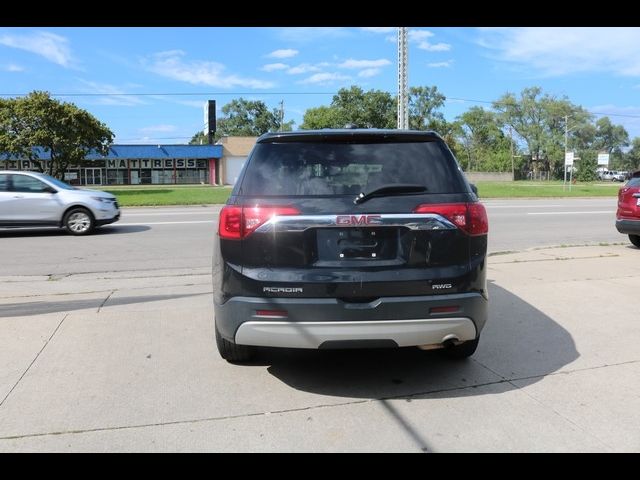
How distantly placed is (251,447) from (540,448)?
1631 millimetres

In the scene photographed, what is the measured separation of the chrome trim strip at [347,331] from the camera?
355 centimetres

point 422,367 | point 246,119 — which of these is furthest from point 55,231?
point 246,119

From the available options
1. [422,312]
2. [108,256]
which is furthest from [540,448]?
[108,256]

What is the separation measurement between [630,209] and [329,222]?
28.7 feet

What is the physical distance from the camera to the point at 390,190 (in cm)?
369

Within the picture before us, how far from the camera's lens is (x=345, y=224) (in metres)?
3.57

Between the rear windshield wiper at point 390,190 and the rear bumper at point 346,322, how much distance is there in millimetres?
671

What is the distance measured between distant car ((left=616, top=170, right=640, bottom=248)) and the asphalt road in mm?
1679

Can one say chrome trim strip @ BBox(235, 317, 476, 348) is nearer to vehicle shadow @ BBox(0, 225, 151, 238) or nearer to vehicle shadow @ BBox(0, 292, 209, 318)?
vehicle shadow @ BBox(0, 292, 209, 318)

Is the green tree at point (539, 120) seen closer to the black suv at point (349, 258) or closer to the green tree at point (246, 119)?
the green tree at point (246, 119)

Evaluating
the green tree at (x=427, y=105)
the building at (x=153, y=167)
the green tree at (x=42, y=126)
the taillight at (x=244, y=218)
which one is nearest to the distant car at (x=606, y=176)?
the green tree at (x=427, y=105)

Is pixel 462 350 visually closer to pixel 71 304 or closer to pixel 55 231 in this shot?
pixel 71 304

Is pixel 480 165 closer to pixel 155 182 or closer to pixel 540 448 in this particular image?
pixel 155 182

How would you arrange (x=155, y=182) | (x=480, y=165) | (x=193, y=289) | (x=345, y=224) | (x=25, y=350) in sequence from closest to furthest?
1. (x=345, y=224)
2. (x=25, y=350)
3. (x=193, y=289)
4. (x=155, y=182)
5. (x=480, y=165)
